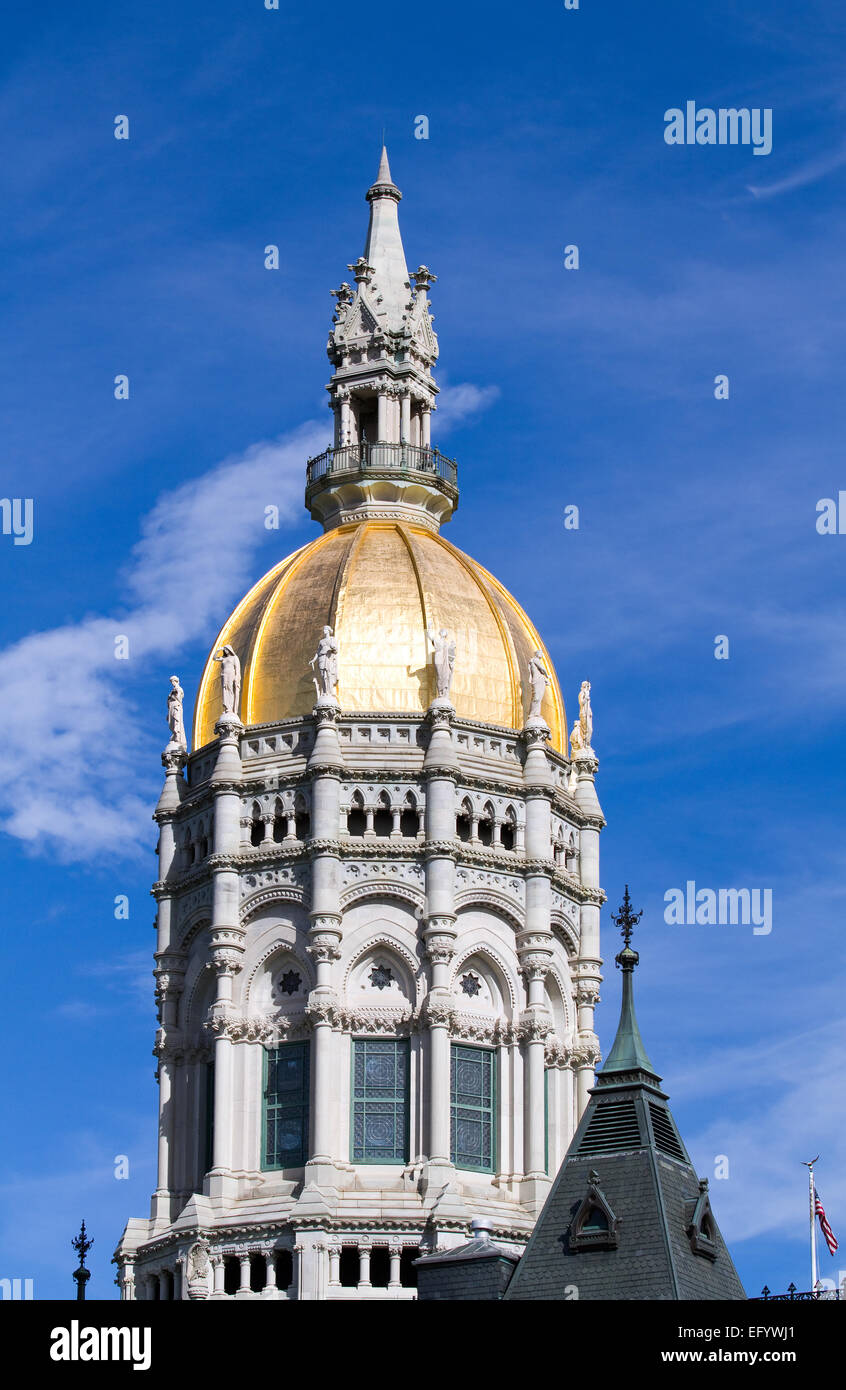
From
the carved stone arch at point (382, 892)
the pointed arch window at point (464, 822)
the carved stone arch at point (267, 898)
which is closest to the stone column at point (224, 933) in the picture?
the carved stone arch at point (267, 898)

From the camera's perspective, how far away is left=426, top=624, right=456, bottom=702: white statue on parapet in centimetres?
11600

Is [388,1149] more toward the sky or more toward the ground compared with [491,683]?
more toward the ground

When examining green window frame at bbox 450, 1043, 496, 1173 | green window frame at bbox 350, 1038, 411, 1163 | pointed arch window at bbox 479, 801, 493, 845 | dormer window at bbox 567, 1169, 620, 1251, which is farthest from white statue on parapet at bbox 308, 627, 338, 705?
dormer window at bbox 567, 1169, 620, 1251

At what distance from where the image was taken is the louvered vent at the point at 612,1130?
98.9 meters

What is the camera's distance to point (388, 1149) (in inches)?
4390

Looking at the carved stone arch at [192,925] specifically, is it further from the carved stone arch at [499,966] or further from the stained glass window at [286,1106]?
the carved stone arch at [499,966]

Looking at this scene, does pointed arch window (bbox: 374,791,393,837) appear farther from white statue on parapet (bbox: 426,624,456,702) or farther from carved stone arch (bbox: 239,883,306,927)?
white statue on parapet (bbox: 426,624,456,702)

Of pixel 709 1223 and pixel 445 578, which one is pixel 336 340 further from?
pixel 709 1223

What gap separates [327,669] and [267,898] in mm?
8501

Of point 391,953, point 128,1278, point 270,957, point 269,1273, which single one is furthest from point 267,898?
point 128,1278

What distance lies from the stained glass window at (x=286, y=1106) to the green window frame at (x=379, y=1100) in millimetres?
1763
